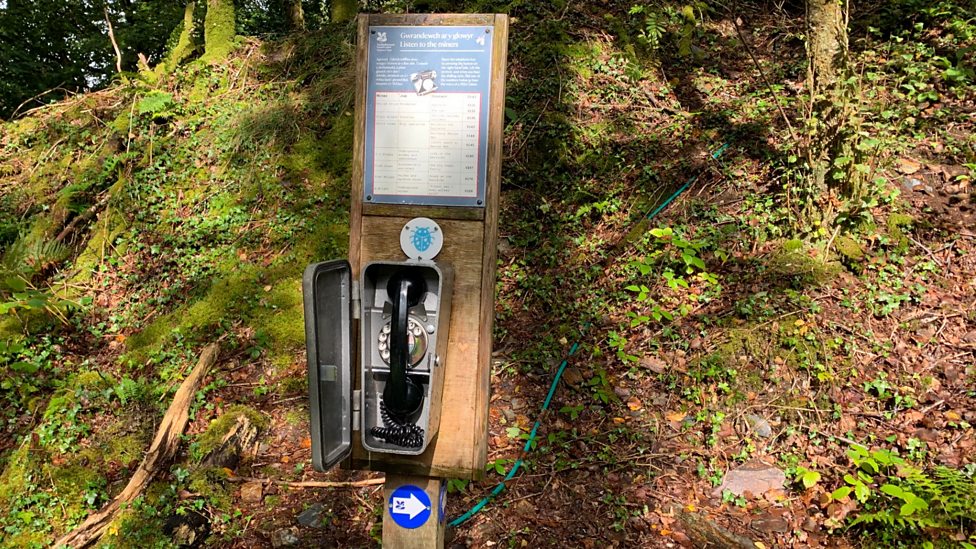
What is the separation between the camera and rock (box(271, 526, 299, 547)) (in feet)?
12.7

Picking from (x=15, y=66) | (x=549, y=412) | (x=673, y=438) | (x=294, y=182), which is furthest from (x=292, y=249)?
(x=15, y=66)

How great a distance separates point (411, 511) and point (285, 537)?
2.05m

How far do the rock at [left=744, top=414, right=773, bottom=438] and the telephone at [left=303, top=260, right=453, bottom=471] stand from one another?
2816 mm

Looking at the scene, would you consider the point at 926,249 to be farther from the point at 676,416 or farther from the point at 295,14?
the point at 295,14

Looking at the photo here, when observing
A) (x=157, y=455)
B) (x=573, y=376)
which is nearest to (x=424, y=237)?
(x=573, y=376)

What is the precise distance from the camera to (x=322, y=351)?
2.03m

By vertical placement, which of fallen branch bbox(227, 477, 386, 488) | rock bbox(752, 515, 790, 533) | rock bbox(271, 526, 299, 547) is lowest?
rock bbox(271, 526, 299, 547)

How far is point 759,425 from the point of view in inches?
165

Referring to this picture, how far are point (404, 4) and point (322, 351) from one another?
8300mm

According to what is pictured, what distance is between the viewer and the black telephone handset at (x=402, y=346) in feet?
6.57

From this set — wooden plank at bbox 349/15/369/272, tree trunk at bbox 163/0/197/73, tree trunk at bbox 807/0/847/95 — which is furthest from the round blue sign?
tree trunk at bbox 163/0/197/73

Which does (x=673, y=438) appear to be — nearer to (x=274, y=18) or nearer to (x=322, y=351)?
(x=322, y=351)

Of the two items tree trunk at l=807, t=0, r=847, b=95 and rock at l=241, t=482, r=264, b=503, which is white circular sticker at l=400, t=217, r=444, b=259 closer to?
rock at l=241, t=482, r=264, b=503

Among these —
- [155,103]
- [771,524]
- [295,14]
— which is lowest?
[771,524]
